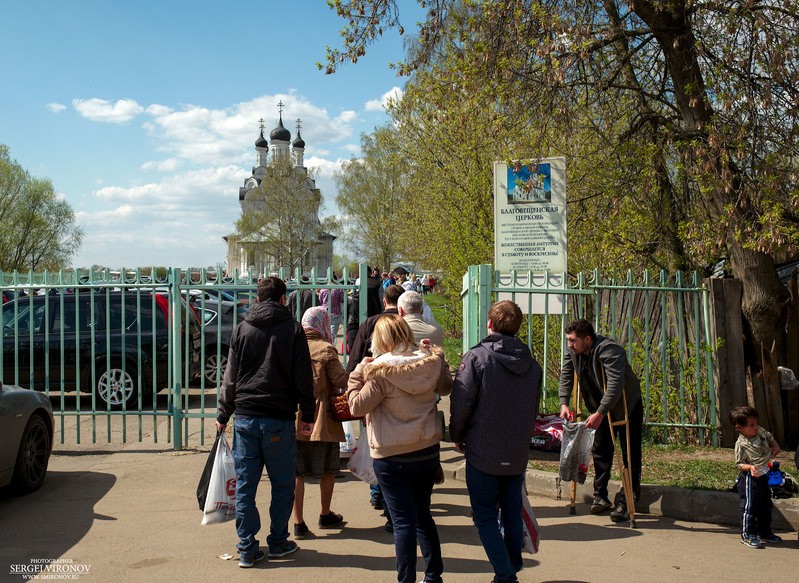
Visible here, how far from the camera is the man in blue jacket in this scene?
4.39m

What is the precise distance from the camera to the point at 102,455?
8.38 m

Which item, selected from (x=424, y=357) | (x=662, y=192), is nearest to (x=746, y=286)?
(x=662, y=192)

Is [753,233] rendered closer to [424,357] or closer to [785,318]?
[785,318]

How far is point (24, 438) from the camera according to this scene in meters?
6.77

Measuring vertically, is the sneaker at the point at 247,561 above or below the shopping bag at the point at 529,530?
below

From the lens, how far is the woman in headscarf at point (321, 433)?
5629 mm

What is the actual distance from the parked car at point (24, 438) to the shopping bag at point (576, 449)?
4.59 metres

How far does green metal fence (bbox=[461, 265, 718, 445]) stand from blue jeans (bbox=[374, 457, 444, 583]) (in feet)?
12.0

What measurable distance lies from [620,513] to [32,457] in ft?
16.9

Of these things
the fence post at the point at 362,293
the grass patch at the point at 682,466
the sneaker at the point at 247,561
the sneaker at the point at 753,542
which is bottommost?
the sneaker at the point at 753,542

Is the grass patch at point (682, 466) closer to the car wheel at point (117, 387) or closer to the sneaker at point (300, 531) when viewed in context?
the sneaker at point (300, 531)

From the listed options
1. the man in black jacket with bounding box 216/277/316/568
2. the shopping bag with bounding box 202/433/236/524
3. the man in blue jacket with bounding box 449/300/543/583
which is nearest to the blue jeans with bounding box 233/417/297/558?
the man in black jacket with bounding box 216/277/316/568

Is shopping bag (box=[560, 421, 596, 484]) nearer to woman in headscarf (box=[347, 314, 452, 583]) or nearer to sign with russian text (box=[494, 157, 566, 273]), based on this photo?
woman in headscarf (box=[347, 314, 452, 583])

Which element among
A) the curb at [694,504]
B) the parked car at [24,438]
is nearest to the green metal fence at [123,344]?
the parked car at [24,438]
